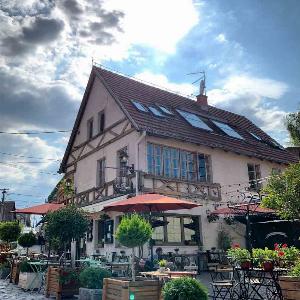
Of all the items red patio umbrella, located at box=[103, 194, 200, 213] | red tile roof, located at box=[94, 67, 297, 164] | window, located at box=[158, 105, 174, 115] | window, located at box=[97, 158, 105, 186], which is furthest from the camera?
window, located at box=[97, 158, 105, 186]

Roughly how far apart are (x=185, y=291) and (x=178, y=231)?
9771 mm

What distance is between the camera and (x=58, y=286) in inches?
341

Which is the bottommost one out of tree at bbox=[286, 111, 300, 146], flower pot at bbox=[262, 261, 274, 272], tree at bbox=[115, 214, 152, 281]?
flower pot at bbox=[262, 261, 274, 272]

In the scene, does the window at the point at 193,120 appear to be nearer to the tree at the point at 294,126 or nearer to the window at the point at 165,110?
the window at the point at 165,110

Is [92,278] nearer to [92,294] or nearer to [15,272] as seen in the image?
[92,294]

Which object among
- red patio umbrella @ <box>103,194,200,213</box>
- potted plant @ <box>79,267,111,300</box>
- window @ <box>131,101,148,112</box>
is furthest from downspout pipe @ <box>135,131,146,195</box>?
potted plant @ <box>79,267,111,300</box>

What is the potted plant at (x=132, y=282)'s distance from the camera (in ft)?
20.5

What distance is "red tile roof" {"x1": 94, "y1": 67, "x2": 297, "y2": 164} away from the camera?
50.8 feet

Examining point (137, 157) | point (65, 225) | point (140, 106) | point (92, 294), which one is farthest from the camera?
point (140, 106)

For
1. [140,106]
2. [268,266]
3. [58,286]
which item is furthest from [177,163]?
[268,266]

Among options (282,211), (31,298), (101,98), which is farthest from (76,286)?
(101,98)

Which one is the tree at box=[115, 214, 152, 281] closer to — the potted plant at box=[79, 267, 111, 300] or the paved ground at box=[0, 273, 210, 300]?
the potted plant at box=[79, 267, 111, 300]

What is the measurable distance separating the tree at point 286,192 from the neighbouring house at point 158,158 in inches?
257

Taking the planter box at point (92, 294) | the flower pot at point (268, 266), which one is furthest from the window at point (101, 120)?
the flower pot at point (268, 266)
